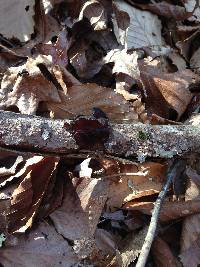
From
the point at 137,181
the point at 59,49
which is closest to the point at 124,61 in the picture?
the point at 59,49

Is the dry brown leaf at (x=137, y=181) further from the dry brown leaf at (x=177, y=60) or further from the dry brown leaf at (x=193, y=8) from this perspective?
the dry brown leaf at (x=193, y=8)

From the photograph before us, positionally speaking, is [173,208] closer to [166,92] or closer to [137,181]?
[137,181]

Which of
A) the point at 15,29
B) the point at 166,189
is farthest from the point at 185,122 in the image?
the point at 15,29

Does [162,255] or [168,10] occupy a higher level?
[168,10]

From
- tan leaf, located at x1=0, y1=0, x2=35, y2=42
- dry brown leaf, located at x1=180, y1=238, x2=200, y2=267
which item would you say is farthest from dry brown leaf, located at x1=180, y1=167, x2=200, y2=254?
tan leaf, located at x1=0, y1=0, x2=35, y2=42

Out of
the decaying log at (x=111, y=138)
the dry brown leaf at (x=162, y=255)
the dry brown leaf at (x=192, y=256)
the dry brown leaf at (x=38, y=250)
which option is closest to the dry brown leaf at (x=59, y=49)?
the decaying log at (x=111, y=138)

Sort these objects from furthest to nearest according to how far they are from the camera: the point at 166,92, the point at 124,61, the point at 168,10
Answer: the point at 168,10 → the point at 124,61 → the point at 166,92

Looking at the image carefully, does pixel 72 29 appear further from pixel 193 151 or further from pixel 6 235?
pixel 6 235
